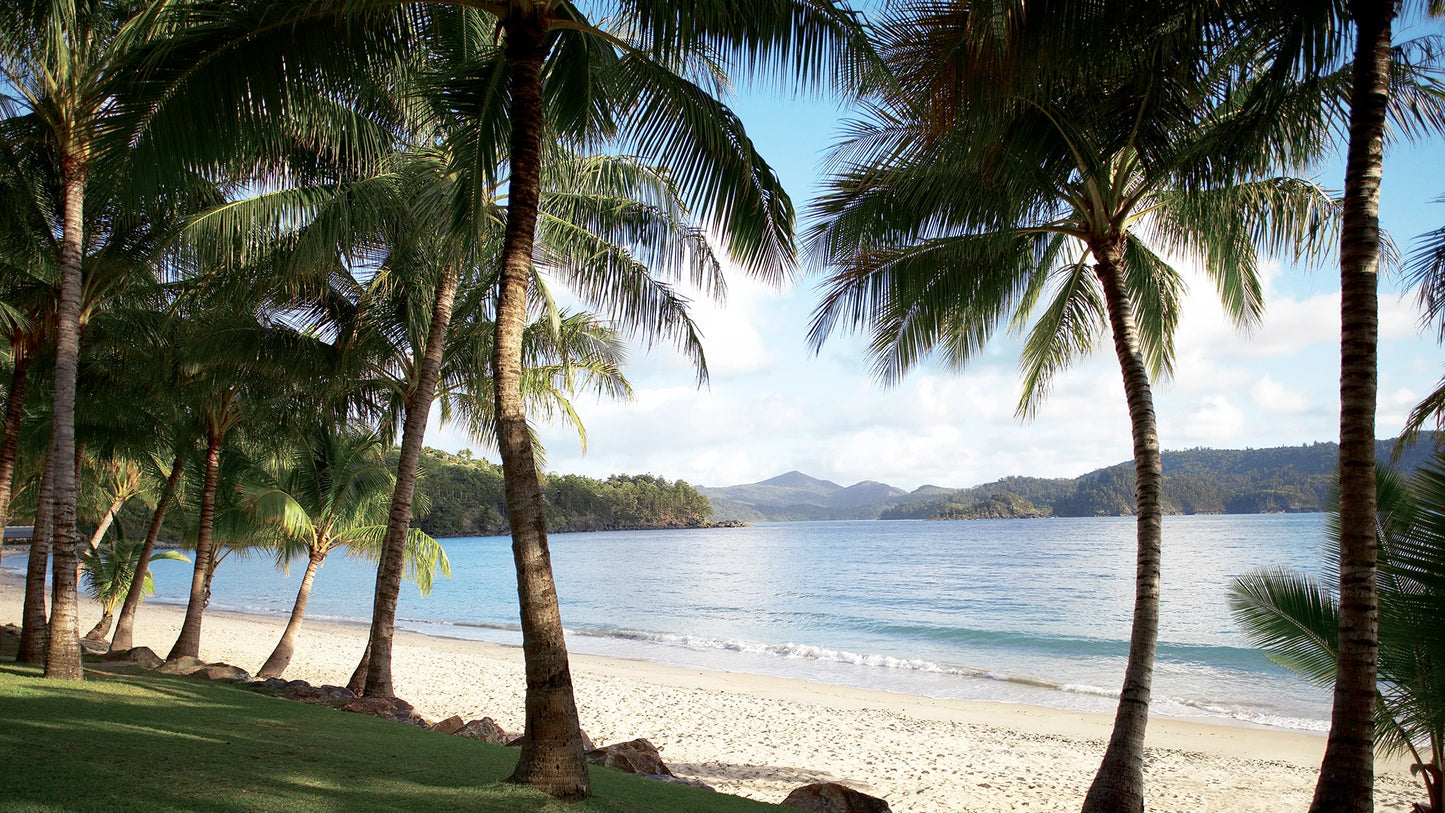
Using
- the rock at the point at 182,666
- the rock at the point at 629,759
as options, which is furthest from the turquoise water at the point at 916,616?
the rock at the point at 182,666

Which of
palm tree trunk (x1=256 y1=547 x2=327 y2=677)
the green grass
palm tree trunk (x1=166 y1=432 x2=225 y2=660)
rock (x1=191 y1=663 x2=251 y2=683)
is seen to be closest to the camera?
the green grass

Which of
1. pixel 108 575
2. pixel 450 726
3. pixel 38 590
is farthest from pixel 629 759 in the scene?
pixel 108 575

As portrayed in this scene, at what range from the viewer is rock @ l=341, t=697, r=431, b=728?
771cm

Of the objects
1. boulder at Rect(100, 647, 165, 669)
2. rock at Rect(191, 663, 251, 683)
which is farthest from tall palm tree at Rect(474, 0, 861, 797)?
boulder at Rect(100, 647, 165, 669)

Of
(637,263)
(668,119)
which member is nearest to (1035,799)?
(637,263)

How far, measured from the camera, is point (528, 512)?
4430mm

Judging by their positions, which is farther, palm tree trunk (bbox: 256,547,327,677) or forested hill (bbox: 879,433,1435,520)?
forested hill (bbox: 879,433,1435,520)

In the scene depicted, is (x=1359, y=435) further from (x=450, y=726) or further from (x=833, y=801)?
(x=450, y=726)

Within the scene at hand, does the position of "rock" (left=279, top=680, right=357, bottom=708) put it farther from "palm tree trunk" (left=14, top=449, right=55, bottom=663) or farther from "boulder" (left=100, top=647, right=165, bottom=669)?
"boulder" (left=100, top=647, right=165, bottom=669)

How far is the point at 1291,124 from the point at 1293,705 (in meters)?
12.9

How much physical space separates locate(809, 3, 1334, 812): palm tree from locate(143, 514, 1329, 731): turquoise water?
4462 mm

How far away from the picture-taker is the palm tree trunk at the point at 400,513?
8828 mm

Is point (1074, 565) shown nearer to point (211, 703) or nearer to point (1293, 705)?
point (1293, 705)

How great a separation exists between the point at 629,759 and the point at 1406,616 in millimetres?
5404
